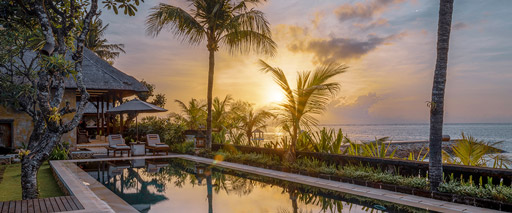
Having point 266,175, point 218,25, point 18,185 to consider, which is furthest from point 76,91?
point 266,175

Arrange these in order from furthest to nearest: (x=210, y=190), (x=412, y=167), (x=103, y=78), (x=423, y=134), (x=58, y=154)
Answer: (x=423, y=134), (x=103, y=78), (x=58, y=154), (x=210, y=190), (x=412, y=167)

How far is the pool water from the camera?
6387mm

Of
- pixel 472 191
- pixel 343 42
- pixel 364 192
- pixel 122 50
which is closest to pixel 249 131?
pixel 343 42

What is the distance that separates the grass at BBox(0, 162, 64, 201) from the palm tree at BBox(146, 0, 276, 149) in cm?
621

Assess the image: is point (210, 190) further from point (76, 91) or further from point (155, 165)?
point (76, 91)

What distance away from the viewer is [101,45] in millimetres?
33531

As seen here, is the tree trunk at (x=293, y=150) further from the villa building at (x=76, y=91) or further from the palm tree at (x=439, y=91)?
the villa building at (x=76, y=91)

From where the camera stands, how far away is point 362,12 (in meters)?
13.6

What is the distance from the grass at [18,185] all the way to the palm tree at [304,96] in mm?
5615

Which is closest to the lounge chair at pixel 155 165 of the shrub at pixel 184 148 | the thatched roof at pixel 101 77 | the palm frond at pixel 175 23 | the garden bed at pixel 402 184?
the shrub at pixel 184 148

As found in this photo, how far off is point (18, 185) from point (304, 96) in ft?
23.1

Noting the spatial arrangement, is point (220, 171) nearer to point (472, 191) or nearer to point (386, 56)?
point (472, 191)

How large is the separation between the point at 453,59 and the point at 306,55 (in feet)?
30.6

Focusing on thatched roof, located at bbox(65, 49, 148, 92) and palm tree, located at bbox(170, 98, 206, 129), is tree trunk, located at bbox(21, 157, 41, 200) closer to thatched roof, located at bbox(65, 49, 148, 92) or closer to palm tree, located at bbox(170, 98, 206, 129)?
thatched roof, located at bbox(65, 49, 148, 92)
